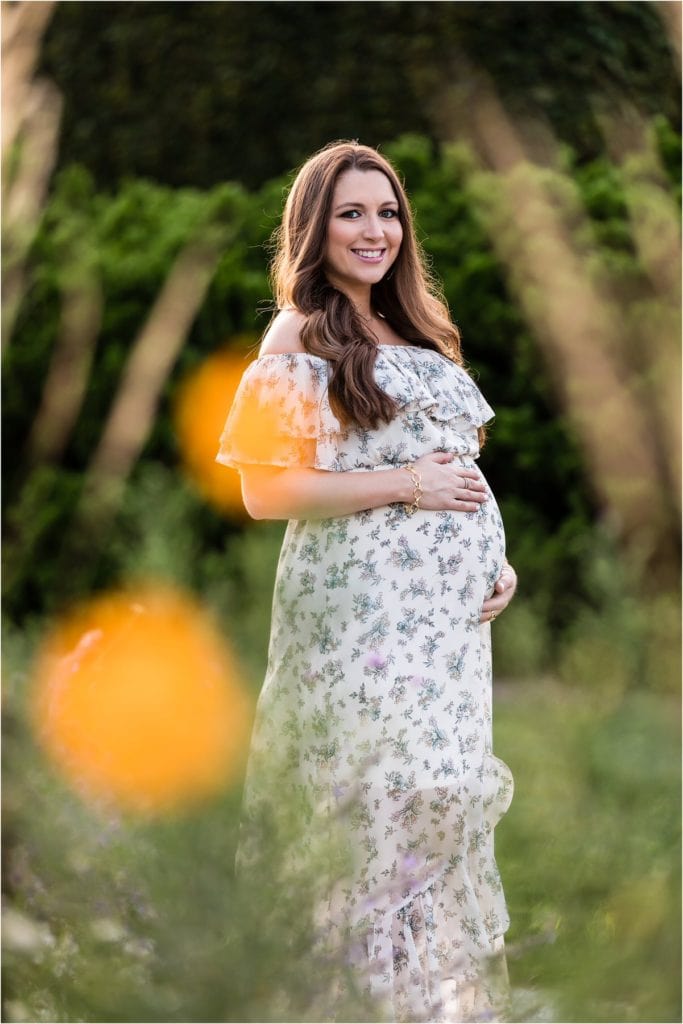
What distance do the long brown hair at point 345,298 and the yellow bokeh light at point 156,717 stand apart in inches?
56.9

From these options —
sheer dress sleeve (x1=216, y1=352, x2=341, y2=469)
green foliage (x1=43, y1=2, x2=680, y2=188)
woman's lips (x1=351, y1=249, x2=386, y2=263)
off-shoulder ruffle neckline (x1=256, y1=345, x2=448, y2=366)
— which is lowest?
sheer dress sleeve (x1=216, y1=352, x2=341, y2=469)

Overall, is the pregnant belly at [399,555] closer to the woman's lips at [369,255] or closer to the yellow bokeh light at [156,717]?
the woman's lips at [369,255]

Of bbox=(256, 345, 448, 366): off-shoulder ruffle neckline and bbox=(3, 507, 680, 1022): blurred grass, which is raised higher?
bbox=(256, 345, 448, 366): off-shoulder ruffle neckline

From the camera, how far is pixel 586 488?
16.1 ft

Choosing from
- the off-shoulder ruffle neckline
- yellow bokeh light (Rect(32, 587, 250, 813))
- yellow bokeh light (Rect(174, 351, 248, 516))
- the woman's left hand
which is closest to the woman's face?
the off-shoulder ruffle neckline

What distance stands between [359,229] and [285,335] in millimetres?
277

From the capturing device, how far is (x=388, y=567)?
2234mm

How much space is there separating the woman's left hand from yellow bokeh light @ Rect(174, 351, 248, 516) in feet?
8.64

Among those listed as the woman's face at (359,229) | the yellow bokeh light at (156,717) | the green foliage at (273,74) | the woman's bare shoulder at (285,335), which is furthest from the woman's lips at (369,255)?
the green foliage at (273,74)

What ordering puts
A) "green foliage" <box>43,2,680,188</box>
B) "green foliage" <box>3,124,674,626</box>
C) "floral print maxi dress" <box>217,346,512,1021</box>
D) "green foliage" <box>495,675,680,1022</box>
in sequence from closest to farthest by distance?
"green foliage" <box>495,675,680,1022</box>
"floral print maxi dress" <box>217,346,512,1021</box>
"green foliage" <box>3,124,674,626</box>
"green foliage" <box>43,2,680,188</box>

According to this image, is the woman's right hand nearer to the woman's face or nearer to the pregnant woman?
the pregnant woman

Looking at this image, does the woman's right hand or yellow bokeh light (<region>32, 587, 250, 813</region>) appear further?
the woman's right hand

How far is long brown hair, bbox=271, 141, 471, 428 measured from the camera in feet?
7.40

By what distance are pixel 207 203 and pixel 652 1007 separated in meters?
5.10
